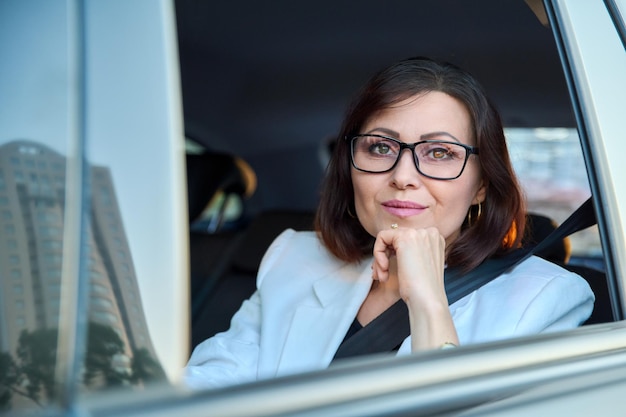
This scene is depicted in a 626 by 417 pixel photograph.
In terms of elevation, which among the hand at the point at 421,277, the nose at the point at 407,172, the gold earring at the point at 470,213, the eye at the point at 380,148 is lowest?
the hand at the point at 421,277

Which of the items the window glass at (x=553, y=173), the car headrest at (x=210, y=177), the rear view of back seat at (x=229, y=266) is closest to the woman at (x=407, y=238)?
the window glass at (x=553, y=173)

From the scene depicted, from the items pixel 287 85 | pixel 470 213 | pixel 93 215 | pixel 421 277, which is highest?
pixel 287 85

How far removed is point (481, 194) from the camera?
2.23 m

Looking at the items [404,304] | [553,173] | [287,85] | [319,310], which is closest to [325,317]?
[319,310]

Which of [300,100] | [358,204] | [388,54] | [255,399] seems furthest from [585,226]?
[300,100]

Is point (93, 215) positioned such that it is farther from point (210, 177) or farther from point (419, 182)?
point (210, 177)

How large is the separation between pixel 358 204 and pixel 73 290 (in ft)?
4.40

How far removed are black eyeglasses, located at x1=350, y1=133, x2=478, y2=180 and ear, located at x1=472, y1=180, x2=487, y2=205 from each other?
10cm

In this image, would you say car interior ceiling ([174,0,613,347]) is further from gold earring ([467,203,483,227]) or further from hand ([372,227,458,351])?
hand ([372,227,458,351])

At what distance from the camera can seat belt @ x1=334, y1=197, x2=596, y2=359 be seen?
77.5 inches

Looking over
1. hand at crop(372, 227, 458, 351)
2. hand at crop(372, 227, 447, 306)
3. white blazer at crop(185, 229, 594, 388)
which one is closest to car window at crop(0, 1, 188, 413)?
white blazer at crop(185, 229, 594, 388)

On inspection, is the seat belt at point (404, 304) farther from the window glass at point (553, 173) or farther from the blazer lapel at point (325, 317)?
the window glass at point (553, 173)

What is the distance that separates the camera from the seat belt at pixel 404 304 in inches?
77.5

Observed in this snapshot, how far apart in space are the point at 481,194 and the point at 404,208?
0.82 ft
